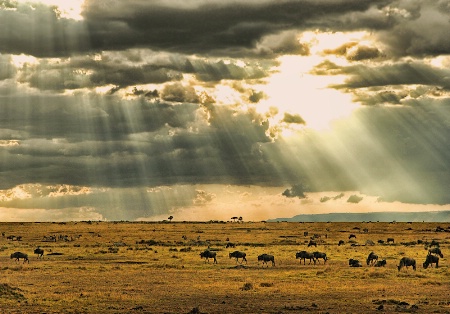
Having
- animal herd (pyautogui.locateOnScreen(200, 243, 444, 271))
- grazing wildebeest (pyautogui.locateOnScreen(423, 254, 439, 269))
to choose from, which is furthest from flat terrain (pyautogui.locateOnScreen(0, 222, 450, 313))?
animal herd (pyautogui.locateOnScreen(200, 243, 444, 271))

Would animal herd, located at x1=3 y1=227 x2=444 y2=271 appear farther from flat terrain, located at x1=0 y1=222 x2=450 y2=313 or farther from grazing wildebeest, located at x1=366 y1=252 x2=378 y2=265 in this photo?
flat terrain, located at x1=0 y1=222 x2=450 y2=313

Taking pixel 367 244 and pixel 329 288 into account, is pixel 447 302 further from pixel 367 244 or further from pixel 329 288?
pixel 367 244

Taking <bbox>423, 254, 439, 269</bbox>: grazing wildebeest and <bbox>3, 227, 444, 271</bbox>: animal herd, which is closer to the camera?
<bbox>3, 227, 444, 271</bbox>: animal herd

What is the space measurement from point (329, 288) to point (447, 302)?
7188 mm

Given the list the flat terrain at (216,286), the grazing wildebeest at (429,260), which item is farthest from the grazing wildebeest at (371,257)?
the grazing wildebeest at (429,260)

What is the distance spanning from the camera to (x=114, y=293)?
3400 centimetres

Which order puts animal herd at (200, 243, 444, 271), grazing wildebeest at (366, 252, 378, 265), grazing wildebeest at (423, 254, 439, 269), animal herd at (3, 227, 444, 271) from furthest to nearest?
grazing wildebeest at (366, 252, 378, 265), grazing wildebeest at (423, 254, 439, 269), animal herd at (3, 227, 444, 271), animal herd at (200, 243, 444, 271)

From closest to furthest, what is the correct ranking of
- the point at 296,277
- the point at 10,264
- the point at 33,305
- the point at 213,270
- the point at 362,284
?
the point at 33,305
the point at 362,284
the point at 296,277
the point at 213,270
the point at 10,264

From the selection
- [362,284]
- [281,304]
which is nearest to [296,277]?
[362,284]

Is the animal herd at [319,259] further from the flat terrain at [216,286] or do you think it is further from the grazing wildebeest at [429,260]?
the flat terrain at [216,286]

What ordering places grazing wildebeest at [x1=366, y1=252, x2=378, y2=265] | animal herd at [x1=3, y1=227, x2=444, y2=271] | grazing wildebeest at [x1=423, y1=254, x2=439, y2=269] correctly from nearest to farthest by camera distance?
animal herd at [x1=3, y1=227, x2=444, y2=271], grazing wildebeest at [x1=423, y1=254, x2=439, y2=269], grazing wildebeest at [x1=366, y1=252, x2=378, y2=265]

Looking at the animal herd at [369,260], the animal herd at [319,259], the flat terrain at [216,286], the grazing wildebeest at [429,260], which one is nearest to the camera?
the flat terrain at [216,286]

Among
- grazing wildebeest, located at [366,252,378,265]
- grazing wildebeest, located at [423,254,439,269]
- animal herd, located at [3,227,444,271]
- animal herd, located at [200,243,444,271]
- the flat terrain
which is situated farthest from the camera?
grazing wildebeest, located at [366,252,378,265]

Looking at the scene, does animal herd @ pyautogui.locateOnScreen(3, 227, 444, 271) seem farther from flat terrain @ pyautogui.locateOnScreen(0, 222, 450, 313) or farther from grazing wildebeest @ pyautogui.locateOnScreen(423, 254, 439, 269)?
flat terrain @ pyautogui.locateOnScreen(0, 222, 450, 313)
